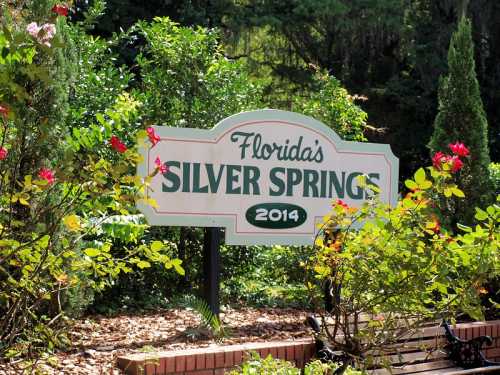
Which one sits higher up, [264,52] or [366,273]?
[264,52]

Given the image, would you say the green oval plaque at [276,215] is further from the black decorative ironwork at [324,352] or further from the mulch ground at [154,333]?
the black decorative ironwork at [324,352]

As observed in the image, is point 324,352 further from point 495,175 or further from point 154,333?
point 495,175

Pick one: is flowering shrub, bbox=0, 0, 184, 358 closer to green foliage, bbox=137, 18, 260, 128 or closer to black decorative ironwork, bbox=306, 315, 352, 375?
green foliage, bbox=137, 18, 260, 128

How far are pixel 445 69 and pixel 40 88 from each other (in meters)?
16.4

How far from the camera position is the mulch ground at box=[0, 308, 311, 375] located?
4891 millimetres

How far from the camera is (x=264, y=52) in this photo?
75.6ft

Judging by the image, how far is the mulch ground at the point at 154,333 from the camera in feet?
16.0

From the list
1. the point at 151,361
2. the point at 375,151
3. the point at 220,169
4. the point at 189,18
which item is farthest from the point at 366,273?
the point at 189,18

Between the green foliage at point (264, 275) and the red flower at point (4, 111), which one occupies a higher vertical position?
the red flower at point (4, 111)

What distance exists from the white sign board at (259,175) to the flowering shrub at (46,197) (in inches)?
14.9

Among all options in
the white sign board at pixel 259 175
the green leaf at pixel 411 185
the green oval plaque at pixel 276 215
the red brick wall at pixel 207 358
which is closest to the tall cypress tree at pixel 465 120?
the white sign board at pixel 259 175

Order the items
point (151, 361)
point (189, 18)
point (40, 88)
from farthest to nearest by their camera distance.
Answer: point (189, 18), point (40, 88), point (151, 361)

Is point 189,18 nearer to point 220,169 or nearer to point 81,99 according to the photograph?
point 81,99

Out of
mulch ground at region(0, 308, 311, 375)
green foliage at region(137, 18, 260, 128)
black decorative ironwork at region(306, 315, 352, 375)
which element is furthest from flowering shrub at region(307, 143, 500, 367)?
green foliage at region(137, 18, 260, 128)
